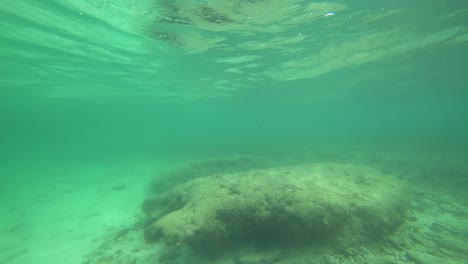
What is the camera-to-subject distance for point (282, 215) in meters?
5.98

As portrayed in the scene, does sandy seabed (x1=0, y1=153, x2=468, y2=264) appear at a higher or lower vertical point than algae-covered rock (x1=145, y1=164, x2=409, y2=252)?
lower

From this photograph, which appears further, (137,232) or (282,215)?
(137,232)

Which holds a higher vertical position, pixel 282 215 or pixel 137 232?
pixel 282 215

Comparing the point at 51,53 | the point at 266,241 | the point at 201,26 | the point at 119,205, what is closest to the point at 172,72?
the point at 51,53

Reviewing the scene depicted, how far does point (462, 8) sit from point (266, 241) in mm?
16731

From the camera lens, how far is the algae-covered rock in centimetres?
585

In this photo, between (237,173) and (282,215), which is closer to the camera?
(282,215)

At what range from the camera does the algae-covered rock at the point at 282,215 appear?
585 cm

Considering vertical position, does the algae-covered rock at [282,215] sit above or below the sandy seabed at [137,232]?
above

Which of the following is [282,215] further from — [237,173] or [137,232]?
→ [137,232]

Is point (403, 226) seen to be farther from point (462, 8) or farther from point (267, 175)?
point (462, 8)

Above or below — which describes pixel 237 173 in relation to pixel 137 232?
above

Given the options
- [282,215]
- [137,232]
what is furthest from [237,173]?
[137,232]

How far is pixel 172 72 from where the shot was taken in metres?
25.6
